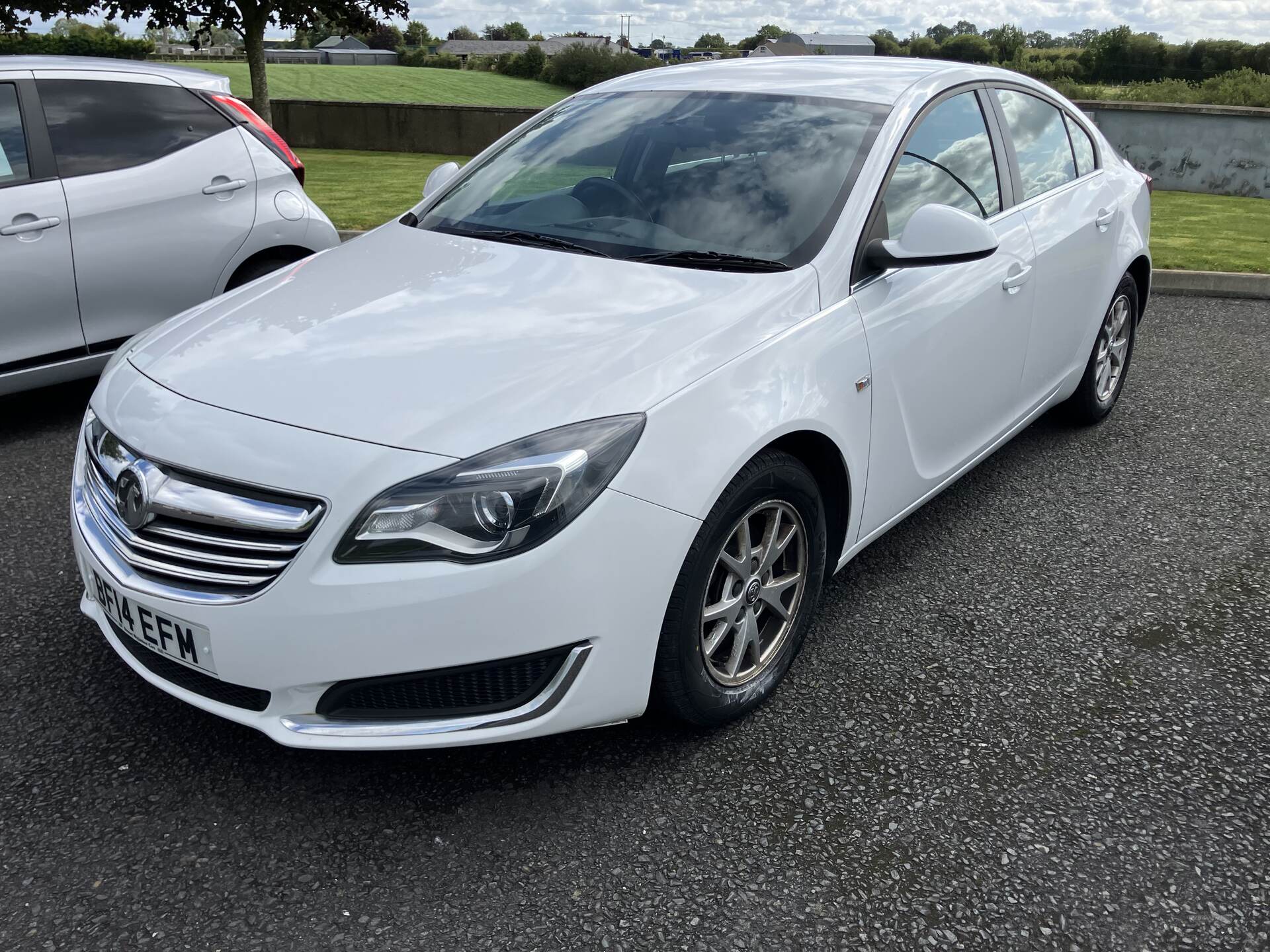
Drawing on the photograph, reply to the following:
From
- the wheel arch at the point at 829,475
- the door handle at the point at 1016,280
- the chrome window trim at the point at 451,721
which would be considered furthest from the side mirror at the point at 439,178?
the chrome window trim at the point at 451,721

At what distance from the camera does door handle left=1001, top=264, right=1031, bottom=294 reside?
352cm

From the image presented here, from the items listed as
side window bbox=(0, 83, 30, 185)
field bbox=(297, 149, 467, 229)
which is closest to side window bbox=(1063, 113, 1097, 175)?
side window bbox=(0, 83, 30, 185)

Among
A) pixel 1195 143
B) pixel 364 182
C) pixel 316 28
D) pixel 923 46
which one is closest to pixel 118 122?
pixel 364 182

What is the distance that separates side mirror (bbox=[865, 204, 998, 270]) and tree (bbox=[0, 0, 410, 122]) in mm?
16414

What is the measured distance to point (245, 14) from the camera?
17.7 metres

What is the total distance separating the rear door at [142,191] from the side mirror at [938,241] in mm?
3450

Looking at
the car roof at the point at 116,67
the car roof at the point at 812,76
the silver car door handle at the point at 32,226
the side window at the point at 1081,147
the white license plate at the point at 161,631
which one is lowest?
the white license plate at the point at 161,631

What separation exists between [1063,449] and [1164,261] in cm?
481

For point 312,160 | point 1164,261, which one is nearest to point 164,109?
point 1164,261

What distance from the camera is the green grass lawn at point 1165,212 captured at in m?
8.96

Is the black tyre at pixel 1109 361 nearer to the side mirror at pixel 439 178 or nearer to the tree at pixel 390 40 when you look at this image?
the side mirror at pixel 439 178

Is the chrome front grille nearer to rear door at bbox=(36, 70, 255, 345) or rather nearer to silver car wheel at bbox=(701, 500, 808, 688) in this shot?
silver car wheel at bbox=(701, 500, 808, 688)

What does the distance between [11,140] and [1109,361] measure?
486 centimetres

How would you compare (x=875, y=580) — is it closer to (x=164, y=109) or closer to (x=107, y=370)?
(x=107, y=370)
